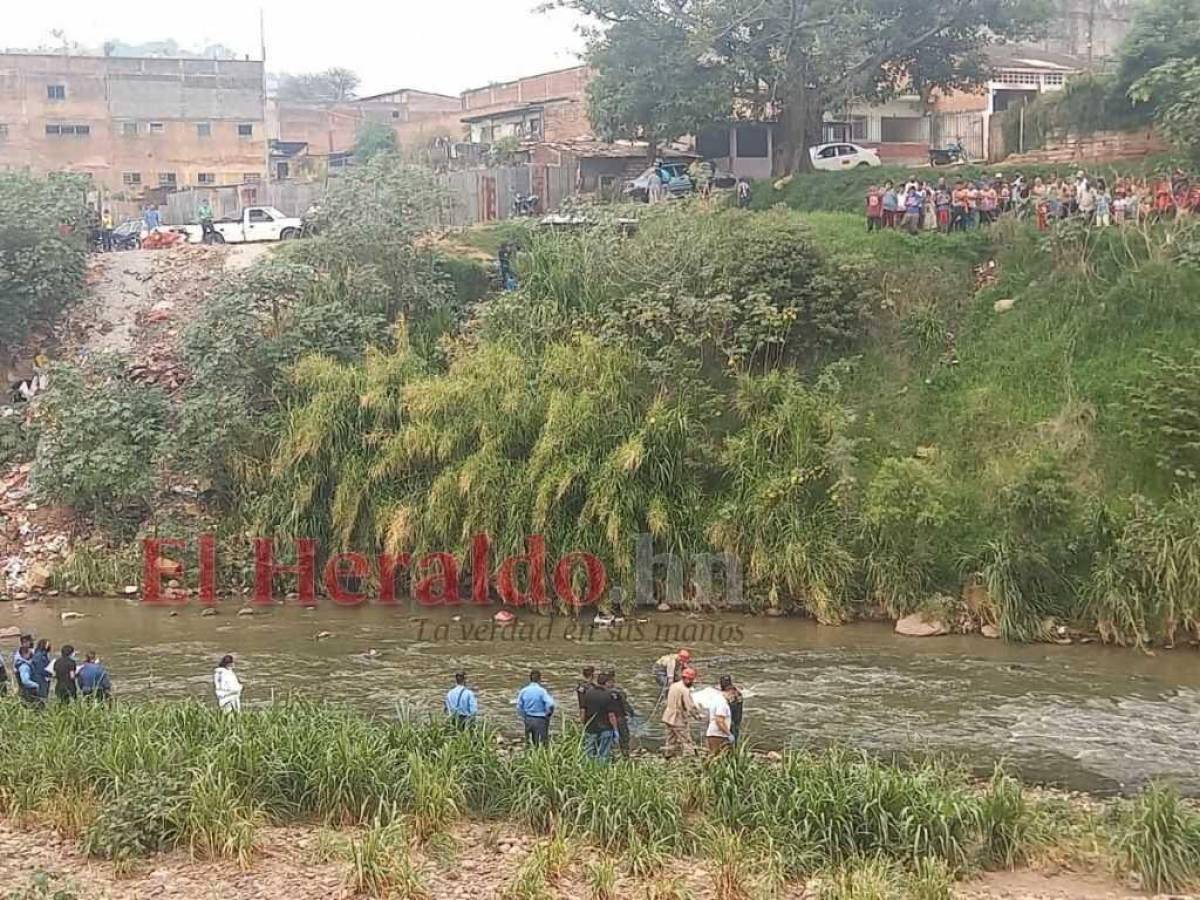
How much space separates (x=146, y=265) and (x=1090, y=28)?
43095 millimetres

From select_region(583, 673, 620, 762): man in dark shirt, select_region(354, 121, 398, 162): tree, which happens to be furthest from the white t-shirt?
select_region(354, 121, 398, 162): tree

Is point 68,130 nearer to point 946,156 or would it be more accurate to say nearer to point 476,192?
point 476,192

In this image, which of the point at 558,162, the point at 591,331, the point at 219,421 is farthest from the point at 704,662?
the point at 558,162

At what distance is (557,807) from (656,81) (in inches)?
1058

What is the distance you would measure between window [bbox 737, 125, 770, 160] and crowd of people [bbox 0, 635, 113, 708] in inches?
1170

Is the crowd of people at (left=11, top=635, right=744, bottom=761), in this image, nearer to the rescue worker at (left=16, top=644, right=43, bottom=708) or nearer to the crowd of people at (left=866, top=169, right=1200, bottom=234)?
the rescue worker at (left=16, top=644, right=43, bottom=708)

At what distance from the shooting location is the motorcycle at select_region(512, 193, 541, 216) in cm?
3862

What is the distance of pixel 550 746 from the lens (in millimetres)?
12336

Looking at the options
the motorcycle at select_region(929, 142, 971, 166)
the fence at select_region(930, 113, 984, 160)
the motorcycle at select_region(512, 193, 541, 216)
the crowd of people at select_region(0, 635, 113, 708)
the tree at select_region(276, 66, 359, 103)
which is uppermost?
the tree at select_region(276, 66, 359, 103)

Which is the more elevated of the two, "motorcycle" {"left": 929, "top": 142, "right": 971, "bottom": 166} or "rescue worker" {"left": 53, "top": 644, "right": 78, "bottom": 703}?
"motorcycle" {"left": 929, "top": 142, "right": 971, "bottom": 166}

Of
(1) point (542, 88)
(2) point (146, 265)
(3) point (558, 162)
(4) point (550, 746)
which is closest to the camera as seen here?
(4) point (550, 746)

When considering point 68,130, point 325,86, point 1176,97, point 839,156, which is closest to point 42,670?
point 1176,97

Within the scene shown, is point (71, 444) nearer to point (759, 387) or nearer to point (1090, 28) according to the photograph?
point (759, 387)

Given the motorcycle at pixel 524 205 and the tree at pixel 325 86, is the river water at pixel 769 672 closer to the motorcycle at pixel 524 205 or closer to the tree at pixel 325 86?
the motorcycle at pixel 524 205
